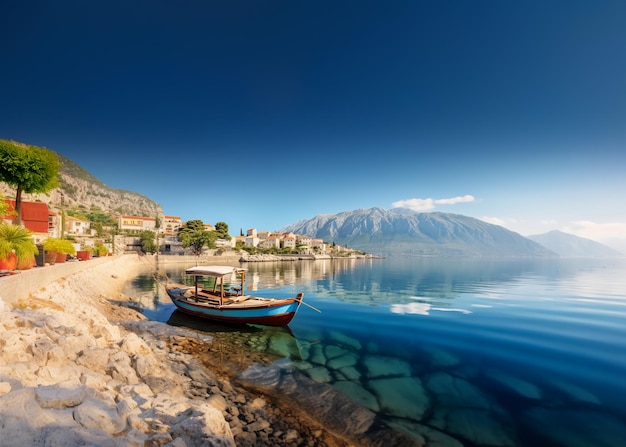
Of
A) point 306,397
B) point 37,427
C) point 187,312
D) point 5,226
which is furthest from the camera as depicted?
point 187,312

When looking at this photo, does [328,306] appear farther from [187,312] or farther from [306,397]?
[306,397]

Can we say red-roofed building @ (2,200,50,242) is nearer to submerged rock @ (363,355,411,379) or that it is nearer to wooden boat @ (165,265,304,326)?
wooden boat @ (165,265,304,326)

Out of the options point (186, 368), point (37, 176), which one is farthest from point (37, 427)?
point (37, 176)

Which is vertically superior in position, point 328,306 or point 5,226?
point 5,226

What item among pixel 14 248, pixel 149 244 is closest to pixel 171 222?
pixel 149 244

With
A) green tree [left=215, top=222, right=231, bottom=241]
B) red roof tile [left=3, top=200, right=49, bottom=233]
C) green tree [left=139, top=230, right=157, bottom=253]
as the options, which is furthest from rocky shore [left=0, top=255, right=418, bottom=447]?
green tree [left=215, top=222, right=231, bottom=241]

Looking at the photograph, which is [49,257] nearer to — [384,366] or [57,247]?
[57,247]

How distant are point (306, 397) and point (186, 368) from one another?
178 inches

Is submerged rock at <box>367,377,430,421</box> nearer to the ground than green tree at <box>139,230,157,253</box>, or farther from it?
nearer to the ground

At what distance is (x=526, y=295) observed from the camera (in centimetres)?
3259

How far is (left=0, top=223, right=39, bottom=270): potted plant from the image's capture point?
1430 centimetres

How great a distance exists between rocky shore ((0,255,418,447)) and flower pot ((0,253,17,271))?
129 inches

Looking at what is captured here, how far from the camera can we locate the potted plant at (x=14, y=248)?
46.9 feet

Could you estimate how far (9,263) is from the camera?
47.9 feet
